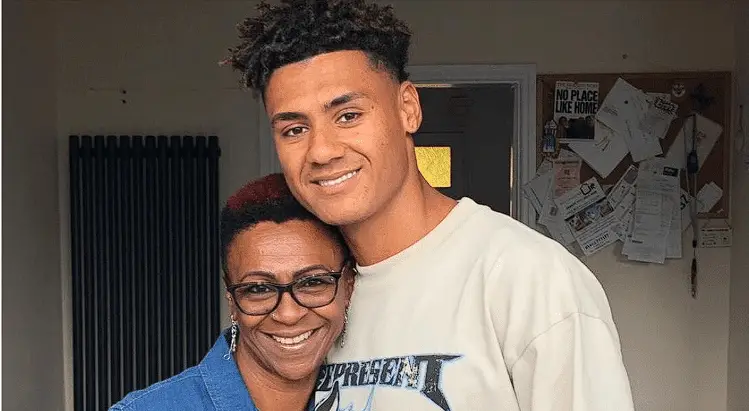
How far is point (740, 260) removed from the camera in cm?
294

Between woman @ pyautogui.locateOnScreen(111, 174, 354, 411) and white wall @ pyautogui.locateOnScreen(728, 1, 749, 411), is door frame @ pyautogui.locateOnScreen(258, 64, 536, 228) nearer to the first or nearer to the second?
white wall @ pyautogui.locateOnScreen(728, 1, 749, 411)

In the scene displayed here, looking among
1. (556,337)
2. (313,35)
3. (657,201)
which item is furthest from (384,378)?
(657,201)

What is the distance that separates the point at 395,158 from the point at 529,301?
297 millimetres

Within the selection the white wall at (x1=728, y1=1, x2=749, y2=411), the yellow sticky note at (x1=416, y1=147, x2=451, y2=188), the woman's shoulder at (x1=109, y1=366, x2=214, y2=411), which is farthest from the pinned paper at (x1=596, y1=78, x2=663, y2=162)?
the woman's shoulder at (x1=109, y1=366, x2=214, y2=411)

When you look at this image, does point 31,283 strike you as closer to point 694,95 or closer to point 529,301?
point 529,301

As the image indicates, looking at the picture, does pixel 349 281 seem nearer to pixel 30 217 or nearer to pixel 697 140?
pixel 30 217

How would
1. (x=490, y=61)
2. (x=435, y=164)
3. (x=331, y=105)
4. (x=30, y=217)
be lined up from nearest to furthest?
(x=331, y=105) → (x=30, y=217) → (x=490, y=61) → (x=435, y=164)

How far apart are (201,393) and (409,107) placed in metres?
0.58

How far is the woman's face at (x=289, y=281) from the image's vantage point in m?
1.22

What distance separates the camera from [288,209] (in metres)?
1.26

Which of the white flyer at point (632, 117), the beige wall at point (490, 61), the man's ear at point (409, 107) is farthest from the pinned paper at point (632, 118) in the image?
the man's ear at point (409, 107)

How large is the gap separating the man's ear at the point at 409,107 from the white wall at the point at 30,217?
190cm

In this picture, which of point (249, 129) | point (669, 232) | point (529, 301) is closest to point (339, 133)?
point (529, 301)

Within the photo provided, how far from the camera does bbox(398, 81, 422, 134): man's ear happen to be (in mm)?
1212
